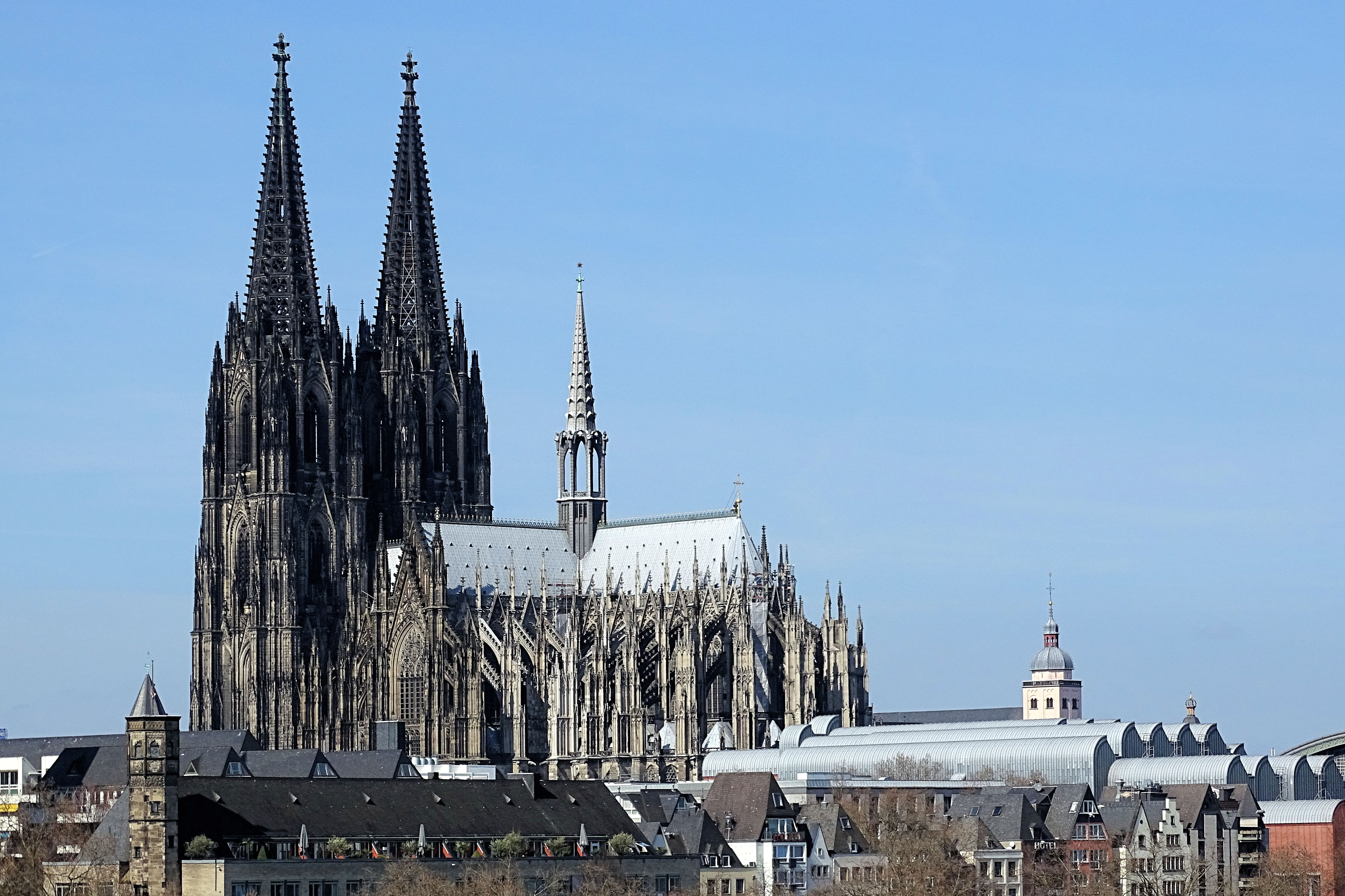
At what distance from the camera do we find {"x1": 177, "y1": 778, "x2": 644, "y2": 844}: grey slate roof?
4119 inches

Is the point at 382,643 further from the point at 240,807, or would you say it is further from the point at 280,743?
the point at 240,807

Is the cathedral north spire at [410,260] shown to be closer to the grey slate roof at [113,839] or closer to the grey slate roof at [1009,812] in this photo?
the grey slate roof at [1009,812]

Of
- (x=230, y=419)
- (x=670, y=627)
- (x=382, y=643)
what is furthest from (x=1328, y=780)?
(x=230, y=419)

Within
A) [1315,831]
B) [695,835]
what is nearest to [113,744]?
[695,835]

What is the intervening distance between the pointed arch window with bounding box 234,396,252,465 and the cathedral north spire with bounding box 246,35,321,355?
13.3 ft

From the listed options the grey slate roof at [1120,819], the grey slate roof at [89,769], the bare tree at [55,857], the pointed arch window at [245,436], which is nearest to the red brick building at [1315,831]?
the grey slate roof at [1120,819]

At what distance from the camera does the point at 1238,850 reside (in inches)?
5443

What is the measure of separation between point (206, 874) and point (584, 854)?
56.8 ft

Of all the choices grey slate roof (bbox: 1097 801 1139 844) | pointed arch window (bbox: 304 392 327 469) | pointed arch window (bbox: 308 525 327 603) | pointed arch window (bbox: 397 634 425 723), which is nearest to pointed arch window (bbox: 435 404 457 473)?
pointed arch window (bbox: 304 392 327 469)

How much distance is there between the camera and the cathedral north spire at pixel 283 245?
169875 mm

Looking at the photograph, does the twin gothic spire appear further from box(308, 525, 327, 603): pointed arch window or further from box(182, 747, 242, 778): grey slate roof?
box(182, 747, 242, 778): grey slate roof

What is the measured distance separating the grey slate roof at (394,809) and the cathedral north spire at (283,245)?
5588 centimetres

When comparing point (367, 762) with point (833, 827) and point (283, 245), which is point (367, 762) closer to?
point (833, 827)

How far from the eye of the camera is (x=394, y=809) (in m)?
111
